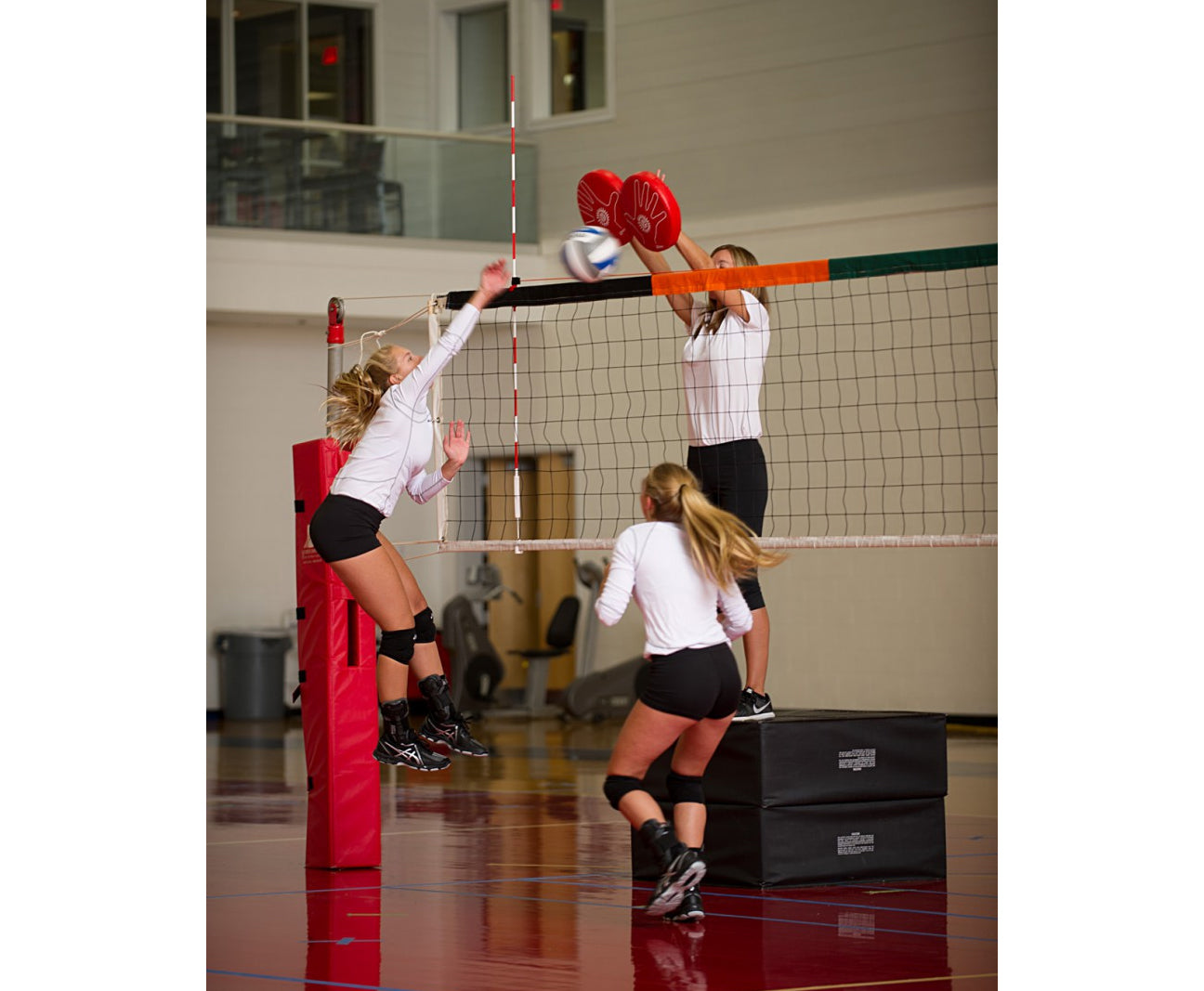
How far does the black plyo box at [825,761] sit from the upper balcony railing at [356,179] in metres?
8.51

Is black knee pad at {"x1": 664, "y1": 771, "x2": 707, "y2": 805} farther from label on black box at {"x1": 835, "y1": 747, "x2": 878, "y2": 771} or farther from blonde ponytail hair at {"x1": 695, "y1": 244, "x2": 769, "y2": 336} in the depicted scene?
blonde ponytail hair at {"x1": 695, "y1": 244, "x2": 769, "y2": 336}

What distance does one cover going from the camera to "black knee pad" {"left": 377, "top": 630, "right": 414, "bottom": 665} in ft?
16.4

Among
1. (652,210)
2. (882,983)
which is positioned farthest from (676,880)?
(652,210)

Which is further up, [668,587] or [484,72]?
[484,72]

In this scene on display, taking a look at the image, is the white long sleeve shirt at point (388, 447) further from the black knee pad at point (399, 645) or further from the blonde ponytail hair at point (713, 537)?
the blonde ponytail hair at point (713, 537)

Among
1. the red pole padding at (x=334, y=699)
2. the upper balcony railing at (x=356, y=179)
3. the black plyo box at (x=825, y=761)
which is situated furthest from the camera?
the upper balcony railing at (x=356, y=179)

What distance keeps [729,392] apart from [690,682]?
4.52 feet

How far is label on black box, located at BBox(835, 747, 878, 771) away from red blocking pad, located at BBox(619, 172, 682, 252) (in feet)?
6.06

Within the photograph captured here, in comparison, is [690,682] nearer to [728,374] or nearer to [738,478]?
[738,478]

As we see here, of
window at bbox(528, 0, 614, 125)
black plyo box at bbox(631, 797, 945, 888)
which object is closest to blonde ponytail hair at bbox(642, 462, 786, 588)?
black plyo box at bbox(631, 797, 945, 888)

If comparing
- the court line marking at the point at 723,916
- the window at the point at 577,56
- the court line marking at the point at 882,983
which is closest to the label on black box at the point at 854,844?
the court line marking at the point at 723,916

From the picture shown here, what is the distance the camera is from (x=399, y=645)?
5.00 m

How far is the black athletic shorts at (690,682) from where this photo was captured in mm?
4656
